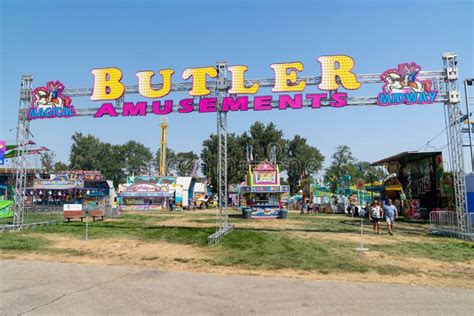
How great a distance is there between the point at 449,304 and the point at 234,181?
59502mm

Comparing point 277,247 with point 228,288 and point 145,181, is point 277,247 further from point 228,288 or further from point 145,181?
point 145,181

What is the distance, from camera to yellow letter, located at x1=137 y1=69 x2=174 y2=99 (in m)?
16.9

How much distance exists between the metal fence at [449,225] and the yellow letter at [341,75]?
8275 mm

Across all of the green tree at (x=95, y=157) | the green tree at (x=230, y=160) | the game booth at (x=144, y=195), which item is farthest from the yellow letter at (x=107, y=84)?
the green tree at (x=95, y=157)

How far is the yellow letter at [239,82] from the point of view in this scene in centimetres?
1633

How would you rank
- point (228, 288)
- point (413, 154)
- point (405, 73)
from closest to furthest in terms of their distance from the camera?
1. point (228, 288)
2. point (405, 73)
3. point (413, 154)

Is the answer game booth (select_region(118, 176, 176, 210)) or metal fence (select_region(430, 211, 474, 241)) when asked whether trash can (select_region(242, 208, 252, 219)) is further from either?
game booth (select_region(118, 176, 176, 210))

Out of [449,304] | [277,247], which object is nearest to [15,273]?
[277,247]

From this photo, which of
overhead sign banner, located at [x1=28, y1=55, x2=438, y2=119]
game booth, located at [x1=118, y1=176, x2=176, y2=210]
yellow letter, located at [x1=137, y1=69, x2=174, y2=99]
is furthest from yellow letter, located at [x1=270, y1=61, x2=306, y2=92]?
game booth, located at [x1=118, y1=176, x2=176, y2=210]

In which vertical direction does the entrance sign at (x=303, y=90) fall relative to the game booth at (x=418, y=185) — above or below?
above

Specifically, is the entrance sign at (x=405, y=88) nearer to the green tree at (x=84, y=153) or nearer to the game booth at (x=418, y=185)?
the game booth at (x=418, y=185)

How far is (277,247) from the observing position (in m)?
13.0

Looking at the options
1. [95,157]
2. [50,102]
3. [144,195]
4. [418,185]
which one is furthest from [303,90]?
[95,157]

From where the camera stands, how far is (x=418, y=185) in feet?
98.1
